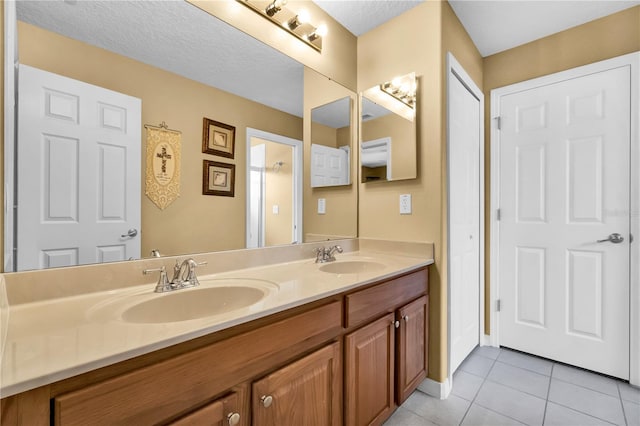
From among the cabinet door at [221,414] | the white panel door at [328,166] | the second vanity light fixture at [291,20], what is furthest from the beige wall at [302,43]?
the cabinet door at [221,414]

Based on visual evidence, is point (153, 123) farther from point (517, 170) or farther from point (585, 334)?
point (585, 334)

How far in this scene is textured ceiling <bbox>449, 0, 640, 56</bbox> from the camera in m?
1.83

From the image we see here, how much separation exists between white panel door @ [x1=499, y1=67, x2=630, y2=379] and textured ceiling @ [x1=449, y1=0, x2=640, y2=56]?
0.38 m

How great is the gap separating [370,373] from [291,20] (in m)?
1.90

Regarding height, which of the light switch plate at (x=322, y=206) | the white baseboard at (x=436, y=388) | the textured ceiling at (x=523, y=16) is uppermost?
the textured ceiling at (x=523, y=16)

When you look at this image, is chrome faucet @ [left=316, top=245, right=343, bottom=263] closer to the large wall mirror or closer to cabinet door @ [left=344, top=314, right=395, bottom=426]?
the large wall mirror

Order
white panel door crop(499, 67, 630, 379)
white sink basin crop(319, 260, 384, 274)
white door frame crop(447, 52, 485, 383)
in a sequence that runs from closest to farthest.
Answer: white sink basin crop(319, 260, 384, 274), white door frame crop(447, 52, 485, 383), white panel door crop(499, 67, 630, 379)

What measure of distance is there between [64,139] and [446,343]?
2066mm

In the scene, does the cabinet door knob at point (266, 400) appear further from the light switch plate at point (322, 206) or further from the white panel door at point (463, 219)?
the white panel door at point (463, 219)

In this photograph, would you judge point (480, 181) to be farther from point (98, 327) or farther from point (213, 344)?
point (98, 327)

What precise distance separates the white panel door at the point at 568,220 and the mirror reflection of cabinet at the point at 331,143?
129 cm

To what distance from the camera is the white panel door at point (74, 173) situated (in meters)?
0.90

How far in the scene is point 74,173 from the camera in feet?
3.14

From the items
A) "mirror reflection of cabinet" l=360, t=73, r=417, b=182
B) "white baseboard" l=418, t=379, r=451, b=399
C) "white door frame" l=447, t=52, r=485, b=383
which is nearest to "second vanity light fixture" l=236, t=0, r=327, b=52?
"mirror reflection of cabinet" l=360, t=73, r=417, b=182
